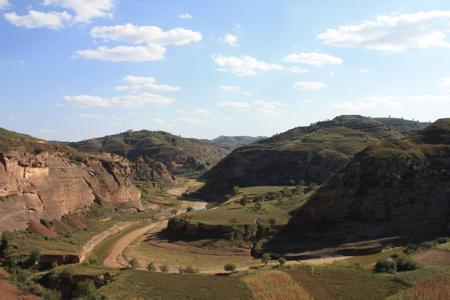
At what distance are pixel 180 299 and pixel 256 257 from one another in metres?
32.3

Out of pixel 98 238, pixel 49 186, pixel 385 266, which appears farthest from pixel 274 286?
pixel 49 186

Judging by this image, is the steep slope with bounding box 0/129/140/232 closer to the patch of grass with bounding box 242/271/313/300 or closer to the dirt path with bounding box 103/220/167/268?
the dirt path with bounding box 103/220/167/268

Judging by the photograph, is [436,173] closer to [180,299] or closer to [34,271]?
[180,299]

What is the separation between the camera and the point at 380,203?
3189 inches

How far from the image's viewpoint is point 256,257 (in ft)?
245

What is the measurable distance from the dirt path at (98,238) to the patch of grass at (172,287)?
82.2ft

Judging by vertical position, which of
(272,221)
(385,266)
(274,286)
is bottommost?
(274,286)

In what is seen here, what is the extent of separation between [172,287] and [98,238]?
4336 centimetres

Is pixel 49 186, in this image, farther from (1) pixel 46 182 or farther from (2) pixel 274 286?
(2) pixel 274 286

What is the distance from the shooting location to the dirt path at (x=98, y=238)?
3007 inches

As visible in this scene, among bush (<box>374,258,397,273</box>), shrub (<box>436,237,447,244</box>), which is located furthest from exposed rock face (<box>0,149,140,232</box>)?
shrub (<box>436,237,447,244</box>)

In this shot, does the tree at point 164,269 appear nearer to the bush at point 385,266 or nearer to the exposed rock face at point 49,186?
the exposed rock face at point 49,186

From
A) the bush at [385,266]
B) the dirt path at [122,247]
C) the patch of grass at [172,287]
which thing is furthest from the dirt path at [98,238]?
the bush at [385,266]

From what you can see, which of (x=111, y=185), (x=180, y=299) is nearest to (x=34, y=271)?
(x=180, y=299)
